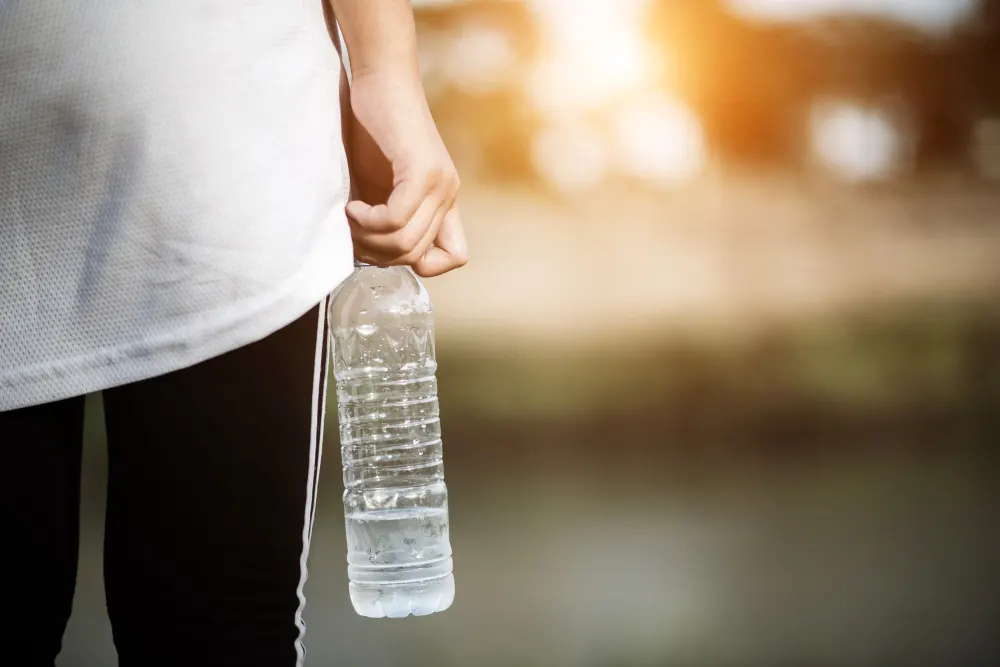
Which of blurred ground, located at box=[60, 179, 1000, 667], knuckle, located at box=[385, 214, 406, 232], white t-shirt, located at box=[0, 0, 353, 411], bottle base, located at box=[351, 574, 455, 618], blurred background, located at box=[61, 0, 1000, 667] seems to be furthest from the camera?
blurred background, located at box=[61, 0, 1000, 667]

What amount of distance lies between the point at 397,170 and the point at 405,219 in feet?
0.13

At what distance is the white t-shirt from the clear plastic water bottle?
77 centimetres

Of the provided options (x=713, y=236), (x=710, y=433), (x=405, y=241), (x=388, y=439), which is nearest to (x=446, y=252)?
(x=405, y=241)

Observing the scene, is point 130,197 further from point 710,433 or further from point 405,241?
point 710,433

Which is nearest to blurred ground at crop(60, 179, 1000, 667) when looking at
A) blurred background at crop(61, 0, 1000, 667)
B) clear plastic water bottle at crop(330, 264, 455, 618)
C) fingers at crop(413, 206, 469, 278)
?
blurred background at crop(61, 0, 1000, 667)

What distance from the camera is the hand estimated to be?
2.69 feet

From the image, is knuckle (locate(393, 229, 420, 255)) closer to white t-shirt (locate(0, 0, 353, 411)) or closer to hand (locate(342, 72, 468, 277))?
hand (locate(342, 72, 468, 277))

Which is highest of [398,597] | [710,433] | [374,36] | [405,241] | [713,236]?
[713,236]

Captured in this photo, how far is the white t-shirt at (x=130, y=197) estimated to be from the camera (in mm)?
654

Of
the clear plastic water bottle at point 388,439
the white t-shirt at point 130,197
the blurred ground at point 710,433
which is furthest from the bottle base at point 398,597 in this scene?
the blurred ground at point 710,433

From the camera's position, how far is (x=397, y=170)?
0.84 m

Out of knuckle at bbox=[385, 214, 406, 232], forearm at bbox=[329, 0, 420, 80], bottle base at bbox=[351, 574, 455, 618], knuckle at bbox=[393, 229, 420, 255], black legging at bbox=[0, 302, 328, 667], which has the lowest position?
bottle base at bbox=[351, 574, 455, 618]

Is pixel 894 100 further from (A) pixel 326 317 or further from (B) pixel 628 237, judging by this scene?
(A) pixel 326 317

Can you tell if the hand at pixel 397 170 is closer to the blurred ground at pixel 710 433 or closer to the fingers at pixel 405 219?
the fingers at pixel 405 219
